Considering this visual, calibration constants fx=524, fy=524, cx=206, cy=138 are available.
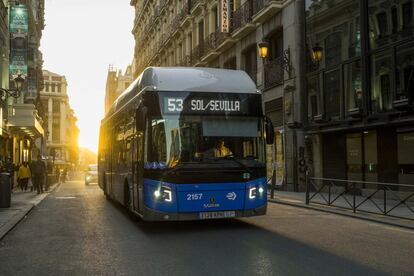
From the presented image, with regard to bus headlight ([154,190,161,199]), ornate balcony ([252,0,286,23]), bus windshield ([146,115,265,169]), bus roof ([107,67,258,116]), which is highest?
ornate balcony ([252,0,286,23])

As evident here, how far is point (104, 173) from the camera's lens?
61.8 feet

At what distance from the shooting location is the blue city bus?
990cm

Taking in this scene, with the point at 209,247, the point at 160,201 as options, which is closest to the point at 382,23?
the point at 160,201

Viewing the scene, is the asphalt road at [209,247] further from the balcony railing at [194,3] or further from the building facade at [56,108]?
the building facade at [56,108]

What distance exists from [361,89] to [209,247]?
41.7ft

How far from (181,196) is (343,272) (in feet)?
12.9

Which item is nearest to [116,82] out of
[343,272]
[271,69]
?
[271,69]

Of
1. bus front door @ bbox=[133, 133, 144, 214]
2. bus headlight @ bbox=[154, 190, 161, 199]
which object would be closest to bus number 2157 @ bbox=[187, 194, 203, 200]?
bus headlight @ bbox=[154, 190, 161, 199]

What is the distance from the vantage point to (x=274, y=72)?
2625 centimetres

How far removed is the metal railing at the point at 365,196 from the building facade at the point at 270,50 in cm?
640

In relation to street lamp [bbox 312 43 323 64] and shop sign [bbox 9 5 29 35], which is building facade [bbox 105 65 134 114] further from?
street lamp [bbox 312 43 323 64]

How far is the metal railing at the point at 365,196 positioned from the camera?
41.1 ft

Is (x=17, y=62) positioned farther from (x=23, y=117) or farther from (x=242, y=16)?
(x=242, y=16)

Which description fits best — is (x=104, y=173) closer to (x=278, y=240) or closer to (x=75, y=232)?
(x=75, y=232)
